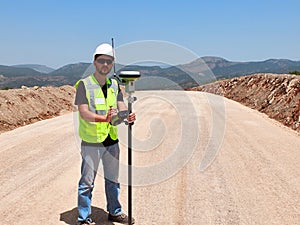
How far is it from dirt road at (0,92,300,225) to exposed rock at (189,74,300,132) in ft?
13.6

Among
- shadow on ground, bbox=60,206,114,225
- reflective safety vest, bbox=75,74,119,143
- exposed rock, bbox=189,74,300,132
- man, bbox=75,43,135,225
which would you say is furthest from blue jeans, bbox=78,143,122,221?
exposed rock, bbox=189,74,300,132

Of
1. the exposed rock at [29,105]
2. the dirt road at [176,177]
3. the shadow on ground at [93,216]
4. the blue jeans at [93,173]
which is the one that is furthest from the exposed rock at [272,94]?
the exposed rock at [29,105]

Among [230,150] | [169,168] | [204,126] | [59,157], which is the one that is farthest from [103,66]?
[204,126]

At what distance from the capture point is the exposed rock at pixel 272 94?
1550 cm

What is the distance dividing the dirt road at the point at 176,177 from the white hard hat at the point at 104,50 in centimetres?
221

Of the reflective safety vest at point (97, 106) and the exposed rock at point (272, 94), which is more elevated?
the reflective safety vest at point (97, 106)

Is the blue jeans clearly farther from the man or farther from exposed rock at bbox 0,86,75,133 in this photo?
exposed rock at bbox 0,86,75,133

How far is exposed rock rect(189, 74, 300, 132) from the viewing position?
1550cm

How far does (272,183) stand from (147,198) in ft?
7.45

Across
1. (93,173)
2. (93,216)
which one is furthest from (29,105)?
(93,173)

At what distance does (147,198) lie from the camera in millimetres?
5629

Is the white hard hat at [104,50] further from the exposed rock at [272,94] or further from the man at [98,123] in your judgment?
the exposed rock at [272,94]

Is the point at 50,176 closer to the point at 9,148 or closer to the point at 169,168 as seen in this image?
the point at 169,168

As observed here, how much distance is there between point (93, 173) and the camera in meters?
4.43
